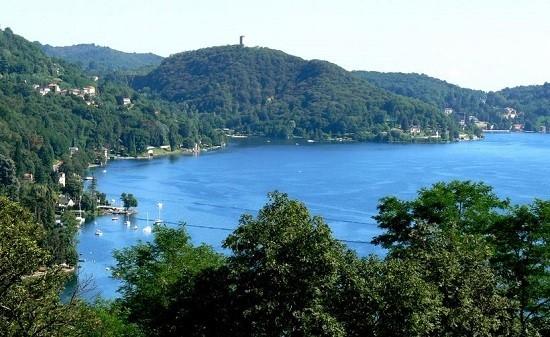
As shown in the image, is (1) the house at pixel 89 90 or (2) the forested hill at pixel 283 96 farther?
(2) the forested hill at pixel 283 96

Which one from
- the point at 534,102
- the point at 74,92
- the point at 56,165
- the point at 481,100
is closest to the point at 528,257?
the point at 56,165

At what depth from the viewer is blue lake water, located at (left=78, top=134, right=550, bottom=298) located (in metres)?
45.1

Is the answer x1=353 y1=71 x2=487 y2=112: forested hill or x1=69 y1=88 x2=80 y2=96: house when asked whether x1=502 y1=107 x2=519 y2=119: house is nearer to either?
x1=353 y1=71 x2=487 y2=112: forested hill

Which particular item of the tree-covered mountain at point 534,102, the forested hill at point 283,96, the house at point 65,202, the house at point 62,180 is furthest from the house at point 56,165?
the tree-covered mountain at point 534,102

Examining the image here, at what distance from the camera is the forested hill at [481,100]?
16750 cm

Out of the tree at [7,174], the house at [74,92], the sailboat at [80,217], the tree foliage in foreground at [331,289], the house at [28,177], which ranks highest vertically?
the house at [74,92]

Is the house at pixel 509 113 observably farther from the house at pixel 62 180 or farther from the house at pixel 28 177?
the house at pixel 28 177

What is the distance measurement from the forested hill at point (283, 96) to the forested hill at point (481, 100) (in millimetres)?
31303

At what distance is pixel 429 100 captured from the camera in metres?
177

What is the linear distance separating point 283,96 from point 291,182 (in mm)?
86501

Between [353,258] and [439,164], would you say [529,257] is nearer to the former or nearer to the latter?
[353,258]

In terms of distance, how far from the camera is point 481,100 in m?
187

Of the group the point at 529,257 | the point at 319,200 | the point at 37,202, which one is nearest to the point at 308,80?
the point at 319,200

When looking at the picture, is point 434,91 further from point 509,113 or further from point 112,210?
point 112,210
